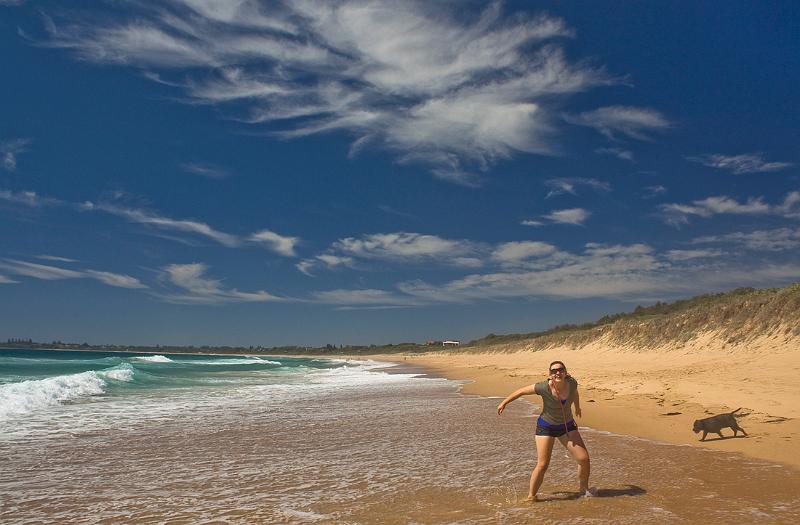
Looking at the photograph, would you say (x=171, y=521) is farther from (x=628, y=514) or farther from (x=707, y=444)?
(x=707, y=444)

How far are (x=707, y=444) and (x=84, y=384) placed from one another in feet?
70.9

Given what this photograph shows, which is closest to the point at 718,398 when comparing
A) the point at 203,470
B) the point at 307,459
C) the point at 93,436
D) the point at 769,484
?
the point at 769,484

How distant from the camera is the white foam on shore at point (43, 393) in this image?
47.3ft

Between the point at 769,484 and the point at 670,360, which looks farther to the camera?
the point at 670,360

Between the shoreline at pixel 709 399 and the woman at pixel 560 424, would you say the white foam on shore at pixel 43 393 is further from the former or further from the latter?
the shoreline at pixel 709 399

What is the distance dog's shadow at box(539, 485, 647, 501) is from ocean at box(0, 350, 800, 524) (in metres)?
0.03

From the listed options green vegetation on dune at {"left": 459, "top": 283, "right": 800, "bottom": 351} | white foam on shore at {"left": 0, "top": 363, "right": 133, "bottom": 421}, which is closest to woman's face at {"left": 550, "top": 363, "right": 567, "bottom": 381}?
white foam on shore at {"left": 0, "top": 363, "right": 133, "bottom": 421}

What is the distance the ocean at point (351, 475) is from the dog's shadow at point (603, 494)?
3 cm

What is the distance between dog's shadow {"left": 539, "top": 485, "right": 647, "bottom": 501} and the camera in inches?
235

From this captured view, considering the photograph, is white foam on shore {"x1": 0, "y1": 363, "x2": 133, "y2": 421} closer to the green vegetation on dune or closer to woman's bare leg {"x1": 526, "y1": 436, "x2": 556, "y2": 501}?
woman's bare leg {"x1": 526, "y1": 436, "x2": 556, "y2": 501}

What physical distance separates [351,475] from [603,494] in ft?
9.90

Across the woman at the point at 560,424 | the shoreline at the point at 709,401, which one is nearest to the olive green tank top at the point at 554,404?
the woman at the point at 560,424

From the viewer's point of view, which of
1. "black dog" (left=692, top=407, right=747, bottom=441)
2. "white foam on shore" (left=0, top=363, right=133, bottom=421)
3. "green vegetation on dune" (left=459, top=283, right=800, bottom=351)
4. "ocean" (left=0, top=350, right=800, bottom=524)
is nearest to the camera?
"ocean" (left=0, top=350, right=800, bottom=524)

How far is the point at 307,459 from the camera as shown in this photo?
8102 millimetres
